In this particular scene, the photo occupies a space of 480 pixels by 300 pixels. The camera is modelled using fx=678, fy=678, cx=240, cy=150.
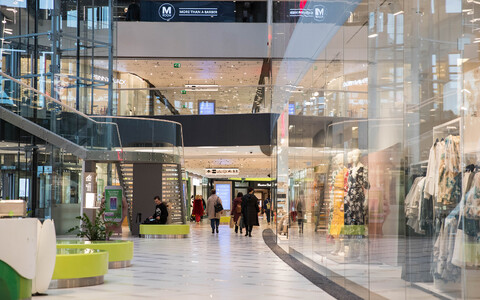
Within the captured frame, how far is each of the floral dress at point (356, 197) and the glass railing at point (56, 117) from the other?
9.10 m

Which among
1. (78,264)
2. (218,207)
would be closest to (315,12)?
(78,264)

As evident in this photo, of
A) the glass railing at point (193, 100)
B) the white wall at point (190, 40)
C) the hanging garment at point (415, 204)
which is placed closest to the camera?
the hanging garment at point (415, 204)

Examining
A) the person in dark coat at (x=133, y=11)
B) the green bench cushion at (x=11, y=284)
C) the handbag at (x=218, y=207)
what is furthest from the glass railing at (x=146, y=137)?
the green bench cushion at (x=11, y=284)

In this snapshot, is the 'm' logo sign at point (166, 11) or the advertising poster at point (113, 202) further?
the 'm' logo sign at point (166, 11)

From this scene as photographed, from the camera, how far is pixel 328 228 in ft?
30.1

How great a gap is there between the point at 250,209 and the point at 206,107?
279 inches

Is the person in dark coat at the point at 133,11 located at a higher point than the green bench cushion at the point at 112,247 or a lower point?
higher

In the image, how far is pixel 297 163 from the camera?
44.0 ft

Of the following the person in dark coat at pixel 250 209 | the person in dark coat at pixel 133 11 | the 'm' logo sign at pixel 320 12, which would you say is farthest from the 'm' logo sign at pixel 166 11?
the 'm' logo sign at pixel 320 12

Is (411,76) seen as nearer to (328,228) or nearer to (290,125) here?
(328,228)

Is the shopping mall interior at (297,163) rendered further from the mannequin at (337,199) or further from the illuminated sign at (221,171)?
the illuminated sign at (221,171)

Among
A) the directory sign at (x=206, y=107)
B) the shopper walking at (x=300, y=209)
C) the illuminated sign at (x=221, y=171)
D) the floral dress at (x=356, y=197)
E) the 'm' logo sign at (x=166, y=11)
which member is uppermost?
the 'm' logo sign at (x=166, y=11)

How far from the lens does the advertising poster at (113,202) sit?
20.8 meters

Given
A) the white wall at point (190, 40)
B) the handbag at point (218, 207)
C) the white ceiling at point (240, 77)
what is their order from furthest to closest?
the white wall at point (190, 40), the handbag at point (218, 207), the white ceiling at point (240, 77)
